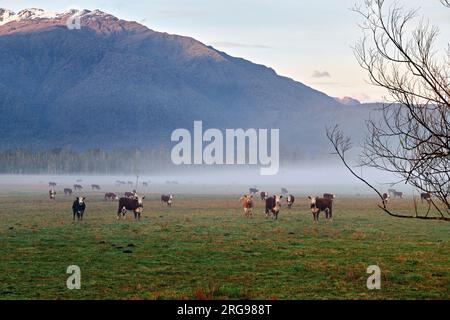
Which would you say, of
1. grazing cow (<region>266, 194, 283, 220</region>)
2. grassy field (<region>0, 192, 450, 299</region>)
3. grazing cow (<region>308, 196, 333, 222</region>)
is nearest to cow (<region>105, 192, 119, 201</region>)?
grazing cow (<region>266, 194, 283, 220</region>)

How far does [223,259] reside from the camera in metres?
22.0

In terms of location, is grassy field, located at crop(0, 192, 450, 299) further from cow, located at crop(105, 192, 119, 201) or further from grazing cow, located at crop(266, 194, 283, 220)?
cow, located at crop(105, 192, 119, 201)

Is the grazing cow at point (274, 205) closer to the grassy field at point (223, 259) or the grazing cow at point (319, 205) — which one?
the grazing cow at point (319, 205)

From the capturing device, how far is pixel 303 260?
2188cm

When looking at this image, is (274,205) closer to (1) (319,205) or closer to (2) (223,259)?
(1) (319,205)

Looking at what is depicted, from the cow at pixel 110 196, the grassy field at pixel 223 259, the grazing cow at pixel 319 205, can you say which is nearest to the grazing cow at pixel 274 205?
the grazing cow at pixel 319 205

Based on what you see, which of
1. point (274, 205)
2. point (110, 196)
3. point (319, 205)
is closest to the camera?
point (319, 205)

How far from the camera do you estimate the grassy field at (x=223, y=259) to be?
16.6 m

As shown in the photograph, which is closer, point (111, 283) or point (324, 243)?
point (111, 283)

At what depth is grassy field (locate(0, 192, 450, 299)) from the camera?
16.6 metres

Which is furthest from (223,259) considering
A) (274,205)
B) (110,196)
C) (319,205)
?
(110,196)
